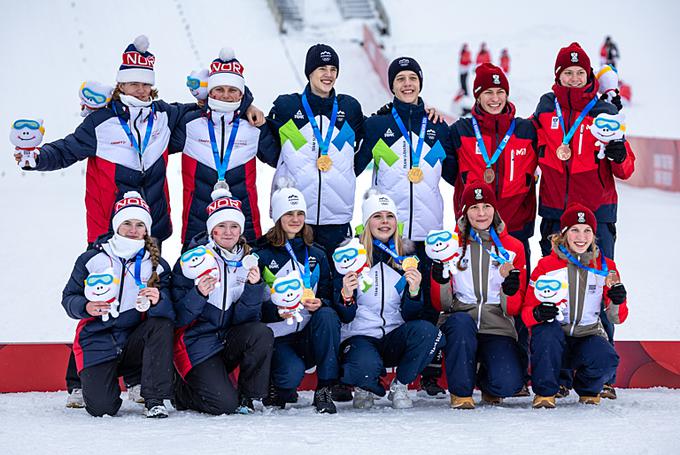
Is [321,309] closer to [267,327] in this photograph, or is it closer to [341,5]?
[267,327]

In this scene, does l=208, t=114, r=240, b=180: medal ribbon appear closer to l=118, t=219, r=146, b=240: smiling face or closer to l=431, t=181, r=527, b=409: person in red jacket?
l=118, t=219, r=146, b=240: smiling face

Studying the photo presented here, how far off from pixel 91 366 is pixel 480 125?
8.67 feet

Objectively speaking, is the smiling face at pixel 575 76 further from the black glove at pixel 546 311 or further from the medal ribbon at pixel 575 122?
the black glove at pixel 546 311

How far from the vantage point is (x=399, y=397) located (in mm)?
4633

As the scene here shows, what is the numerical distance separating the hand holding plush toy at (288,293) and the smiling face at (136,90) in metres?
1.45

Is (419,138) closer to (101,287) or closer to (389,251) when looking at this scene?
(389,251)

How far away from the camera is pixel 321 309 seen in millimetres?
4672

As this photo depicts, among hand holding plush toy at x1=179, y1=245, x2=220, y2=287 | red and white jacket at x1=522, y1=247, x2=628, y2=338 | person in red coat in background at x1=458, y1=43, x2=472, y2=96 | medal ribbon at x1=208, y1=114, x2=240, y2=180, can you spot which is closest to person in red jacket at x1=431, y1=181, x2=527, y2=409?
red and white jacket at x1=522, y1=247, x2=628, y2=338

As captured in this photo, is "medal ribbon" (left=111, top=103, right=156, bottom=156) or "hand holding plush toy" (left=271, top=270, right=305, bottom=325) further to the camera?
"medal ribbon" (left=111, top=103, right=156, bottom=156)

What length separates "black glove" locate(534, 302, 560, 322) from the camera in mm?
4508

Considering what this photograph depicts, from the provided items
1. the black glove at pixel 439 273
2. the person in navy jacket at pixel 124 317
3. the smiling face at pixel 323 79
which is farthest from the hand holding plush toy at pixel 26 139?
the black glove at pixel 439 273

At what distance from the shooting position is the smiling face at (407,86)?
5383 millimetres

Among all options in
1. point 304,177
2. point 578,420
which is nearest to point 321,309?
point 304,177

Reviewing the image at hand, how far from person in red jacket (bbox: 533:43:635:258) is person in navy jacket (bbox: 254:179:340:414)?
148cm
